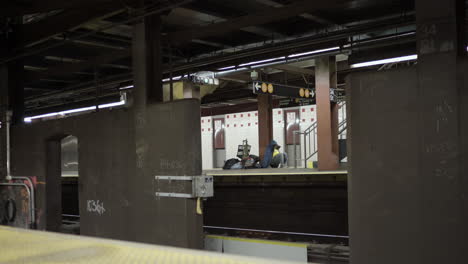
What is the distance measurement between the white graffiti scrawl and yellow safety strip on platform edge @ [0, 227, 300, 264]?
6083mm

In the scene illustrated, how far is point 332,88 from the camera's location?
1562 centimetres

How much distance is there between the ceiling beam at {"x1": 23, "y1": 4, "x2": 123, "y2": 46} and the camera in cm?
877

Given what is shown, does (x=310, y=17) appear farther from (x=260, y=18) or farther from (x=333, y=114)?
(x=333, y=114)

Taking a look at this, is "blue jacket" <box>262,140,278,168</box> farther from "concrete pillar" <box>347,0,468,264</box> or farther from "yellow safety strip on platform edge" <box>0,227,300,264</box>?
"yellow safety strip on platform edge" <box>0,227,300,264</box>

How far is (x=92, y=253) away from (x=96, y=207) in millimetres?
6916

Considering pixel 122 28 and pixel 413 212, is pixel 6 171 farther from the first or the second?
pixel 413 212

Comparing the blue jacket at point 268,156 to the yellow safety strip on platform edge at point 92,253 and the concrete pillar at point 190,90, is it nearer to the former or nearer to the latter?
the concrete pillar at point 190,90

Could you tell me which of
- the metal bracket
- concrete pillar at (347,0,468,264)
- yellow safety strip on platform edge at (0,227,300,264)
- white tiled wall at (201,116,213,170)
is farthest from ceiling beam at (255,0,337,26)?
white tiled wall at (201,116,213,170)

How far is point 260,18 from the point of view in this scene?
8711 mm

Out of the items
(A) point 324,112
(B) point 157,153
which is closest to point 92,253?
(B) point 157,153

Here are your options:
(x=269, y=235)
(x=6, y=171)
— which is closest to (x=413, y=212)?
(x=269, y=235)

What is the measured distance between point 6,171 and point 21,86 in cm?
229

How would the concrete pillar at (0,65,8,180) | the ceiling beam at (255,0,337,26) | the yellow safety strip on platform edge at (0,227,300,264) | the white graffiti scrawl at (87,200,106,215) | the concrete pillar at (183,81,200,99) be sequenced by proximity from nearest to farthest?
the yellow safety strip on platform edge at (0,227,300,264), the white graffiti scrawl at (87,200,106,215), the ceiling beam at (255,0,337,26), the concrete pillar at (0,65,8,180), the concrete pillar at (183,81,200,99)

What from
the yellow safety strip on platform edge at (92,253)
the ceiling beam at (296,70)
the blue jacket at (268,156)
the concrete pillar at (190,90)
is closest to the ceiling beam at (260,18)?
the yellow safety strip on platform edge at (92,253)
